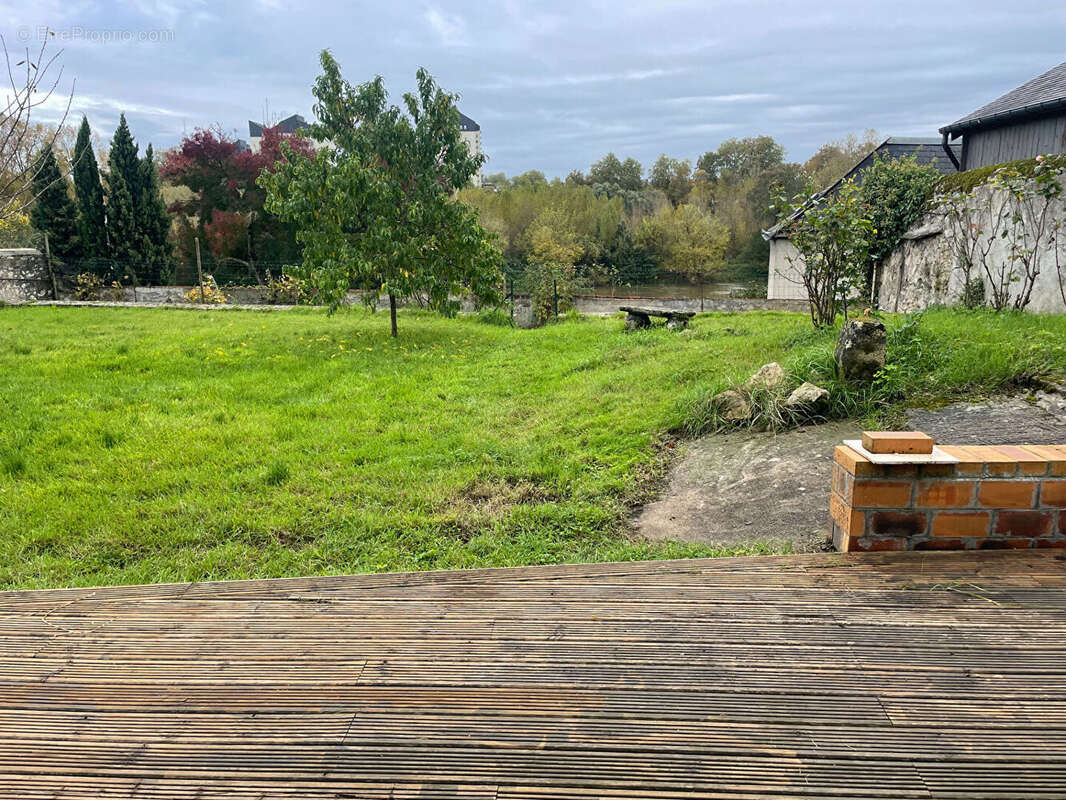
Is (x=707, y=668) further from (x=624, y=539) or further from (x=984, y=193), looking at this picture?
(x=984, y=193)

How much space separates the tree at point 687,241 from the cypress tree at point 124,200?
20.8 meters

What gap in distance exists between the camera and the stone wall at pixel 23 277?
15664 millimetres

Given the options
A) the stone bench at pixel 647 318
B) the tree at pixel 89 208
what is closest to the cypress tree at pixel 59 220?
the tree at pixel 89 208

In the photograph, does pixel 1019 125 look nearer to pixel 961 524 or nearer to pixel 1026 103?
pixel 1026 103

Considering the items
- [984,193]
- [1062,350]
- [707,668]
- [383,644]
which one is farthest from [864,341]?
[984,193]

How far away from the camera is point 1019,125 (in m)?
14.7

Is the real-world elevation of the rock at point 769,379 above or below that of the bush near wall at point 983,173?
below

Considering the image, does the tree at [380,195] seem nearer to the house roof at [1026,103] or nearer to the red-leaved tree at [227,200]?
the house roof at [1026,103]

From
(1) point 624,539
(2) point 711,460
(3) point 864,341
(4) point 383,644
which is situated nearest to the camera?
(4) point 383,644

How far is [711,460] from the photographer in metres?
4.25

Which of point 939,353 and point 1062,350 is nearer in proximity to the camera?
point 1062,350

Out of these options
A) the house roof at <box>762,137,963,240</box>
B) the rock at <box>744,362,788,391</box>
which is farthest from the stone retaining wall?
the rock at <box>744,362,788,391</box>

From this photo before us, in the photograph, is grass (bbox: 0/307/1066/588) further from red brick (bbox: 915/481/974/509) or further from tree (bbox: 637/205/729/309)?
tree (bbox: 637/205/729/309)

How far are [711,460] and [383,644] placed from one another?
9.33 feet
